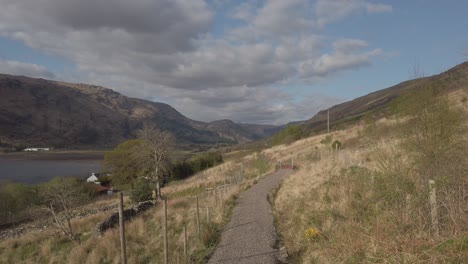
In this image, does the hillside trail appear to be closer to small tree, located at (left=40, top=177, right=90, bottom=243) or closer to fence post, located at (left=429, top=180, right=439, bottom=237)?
fence post, located at (left=429, top=180, right=439, bottom=237)

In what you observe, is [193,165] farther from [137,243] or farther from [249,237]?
[249,237]

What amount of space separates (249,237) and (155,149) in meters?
29.7

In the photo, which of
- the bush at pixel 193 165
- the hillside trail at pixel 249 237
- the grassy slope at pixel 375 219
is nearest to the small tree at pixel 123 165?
the bush at pixel 193 165

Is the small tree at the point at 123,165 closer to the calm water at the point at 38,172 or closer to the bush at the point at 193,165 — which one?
the bush at the point at 193,165

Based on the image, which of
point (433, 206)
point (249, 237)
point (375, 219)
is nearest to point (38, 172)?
point (249, 237)

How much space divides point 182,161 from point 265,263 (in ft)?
193

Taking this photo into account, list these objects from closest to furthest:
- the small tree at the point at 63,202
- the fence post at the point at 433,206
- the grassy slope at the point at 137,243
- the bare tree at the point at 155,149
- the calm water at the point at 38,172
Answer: the fence post at the point at 433,206 < the grassy slope at the point at 137,243 < the small tree at the point at 63,202 < the bare tree at the point at 155,149 < the calm water at the point at 38,172

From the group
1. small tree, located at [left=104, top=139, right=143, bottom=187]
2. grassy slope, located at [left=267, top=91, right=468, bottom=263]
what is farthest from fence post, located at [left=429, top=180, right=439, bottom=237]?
small tree, located at [left=104, top=139, right=143, bottom=187]

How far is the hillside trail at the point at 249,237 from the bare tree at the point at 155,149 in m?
23.6

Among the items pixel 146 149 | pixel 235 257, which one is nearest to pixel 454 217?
pixel 235 257

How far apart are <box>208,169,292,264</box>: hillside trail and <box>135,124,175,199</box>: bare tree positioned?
77.5ft

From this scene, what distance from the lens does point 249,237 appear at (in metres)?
11.9

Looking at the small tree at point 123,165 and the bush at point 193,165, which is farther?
the bush at point 193,165

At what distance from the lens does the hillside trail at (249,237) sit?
9805mm
